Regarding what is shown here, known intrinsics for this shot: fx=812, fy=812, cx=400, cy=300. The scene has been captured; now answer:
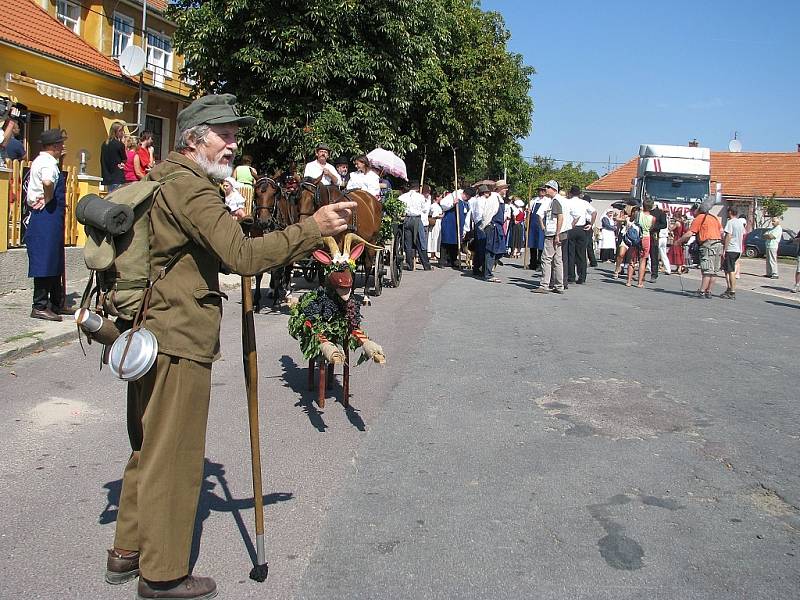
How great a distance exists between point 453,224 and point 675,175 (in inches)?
401

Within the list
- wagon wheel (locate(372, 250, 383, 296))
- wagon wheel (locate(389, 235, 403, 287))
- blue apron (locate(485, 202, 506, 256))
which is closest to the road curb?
wagon wheel (locate(372, 250, 383, 296))

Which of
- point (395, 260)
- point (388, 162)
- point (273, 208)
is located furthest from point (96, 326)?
point (388, 162)

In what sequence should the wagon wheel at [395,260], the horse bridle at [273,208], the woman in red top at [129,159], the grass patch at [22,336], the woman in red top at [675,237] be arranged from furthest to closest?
the woman in red top at [675,237], the wagon wheel at [395,260], the woman in red top at [129,159], the horse bridle at [273,208], the grass patch at [22,336]

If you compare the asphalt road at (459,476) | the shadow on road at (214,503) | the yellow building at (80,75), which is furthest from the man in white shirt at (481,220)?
the shadow on road at (214,503)

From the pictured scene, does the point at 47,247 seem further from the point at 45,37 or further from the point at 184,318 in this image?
the point at 45,37

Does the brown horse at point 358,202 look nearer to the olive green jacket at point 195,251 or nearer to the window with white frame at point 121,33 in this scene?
the olive green jacket at point 195,251

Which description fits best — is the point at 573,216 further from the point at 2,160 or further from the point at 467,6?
the point at 467,6

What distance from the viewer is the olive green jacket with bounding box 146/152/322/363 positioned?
3.35 m

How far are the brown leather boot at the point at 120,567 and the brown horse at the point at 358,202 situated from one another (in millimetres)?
7758

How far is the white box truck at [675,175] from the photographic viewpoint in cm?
2702

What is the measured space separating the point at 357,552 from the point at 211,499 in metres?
1.10

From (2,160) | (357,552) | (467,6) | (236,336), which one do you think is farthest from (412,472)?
(467,6)

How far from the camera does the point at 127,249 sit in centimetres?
343

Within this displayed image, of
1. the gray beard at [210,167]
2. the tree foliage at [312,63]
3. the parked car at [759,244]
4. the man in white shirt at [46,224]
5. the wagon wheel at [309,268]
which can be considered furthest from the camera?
the parked car at [759,244]
